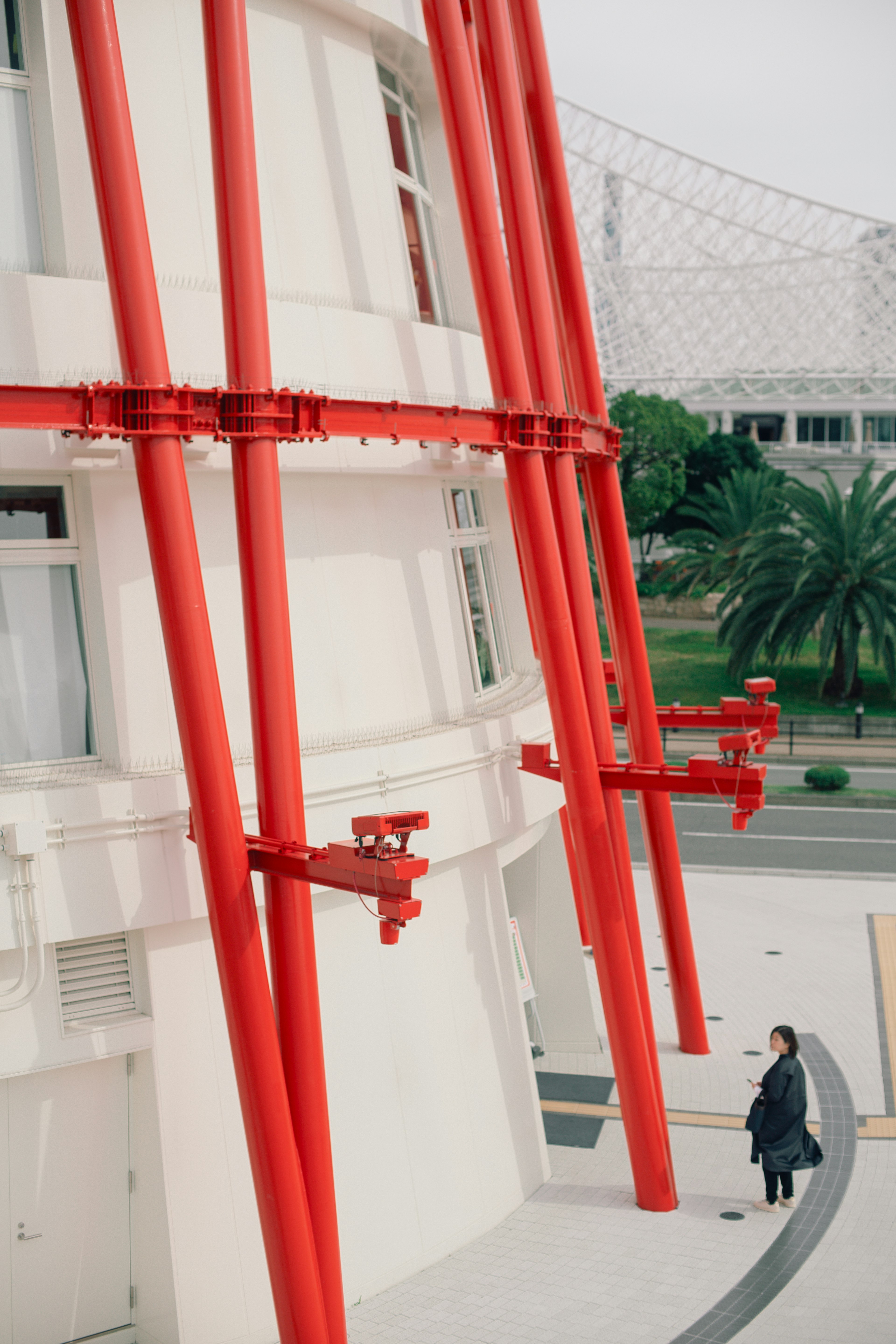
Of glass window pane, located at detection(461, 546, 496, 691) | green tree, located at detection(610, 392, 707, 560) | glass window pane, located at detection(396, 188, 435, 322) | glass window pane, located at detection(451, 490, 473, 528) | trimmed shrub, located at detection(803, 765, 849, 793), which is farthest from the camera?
green tree, located at detection(610, 392, 707, 560)

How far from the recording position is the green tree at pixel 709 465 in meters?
53.7

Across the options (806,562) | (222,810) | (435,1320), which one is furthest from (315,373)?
(806,562)

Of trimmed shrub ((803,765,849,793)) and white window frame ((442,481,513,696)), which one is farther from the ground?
white window frame ((442,481,513,696))

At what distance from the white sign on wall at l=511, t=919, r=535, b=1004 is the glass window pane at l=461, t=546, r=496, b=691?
2.61 metres

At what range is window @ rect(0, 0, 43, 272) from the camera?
28.5 ft

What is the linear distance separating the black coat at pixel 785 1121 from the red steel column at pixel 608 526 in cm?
333

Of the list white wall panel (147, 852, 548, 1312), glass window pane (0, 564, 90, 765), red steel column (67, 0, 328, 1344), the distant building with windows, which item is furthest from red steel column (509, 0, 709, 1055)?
the distant building with windows

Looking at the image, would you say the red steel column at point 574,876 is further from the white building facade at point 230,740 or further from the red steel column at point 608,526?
the white building facade at point 230,740

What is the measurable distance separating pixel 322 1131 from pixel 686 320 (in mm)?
95317

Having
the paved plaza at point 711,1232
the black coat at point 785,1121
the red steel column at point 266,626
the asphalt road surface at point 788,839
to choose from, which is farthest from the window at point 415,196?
the asphalt road surface at point 788,839

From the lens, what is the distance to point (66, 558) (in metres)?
8.85

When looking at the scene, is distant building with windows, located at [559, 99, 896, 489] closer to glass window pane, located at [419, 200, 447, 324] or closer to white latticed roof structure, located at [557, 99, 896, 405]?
white latticed roof structure, located at [557, 99, 896, 405]

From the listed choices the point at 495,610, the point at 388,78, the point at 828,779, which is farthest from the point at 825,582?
the point at 388,78

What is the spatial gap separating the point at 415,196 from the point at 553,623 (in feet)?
16.2
